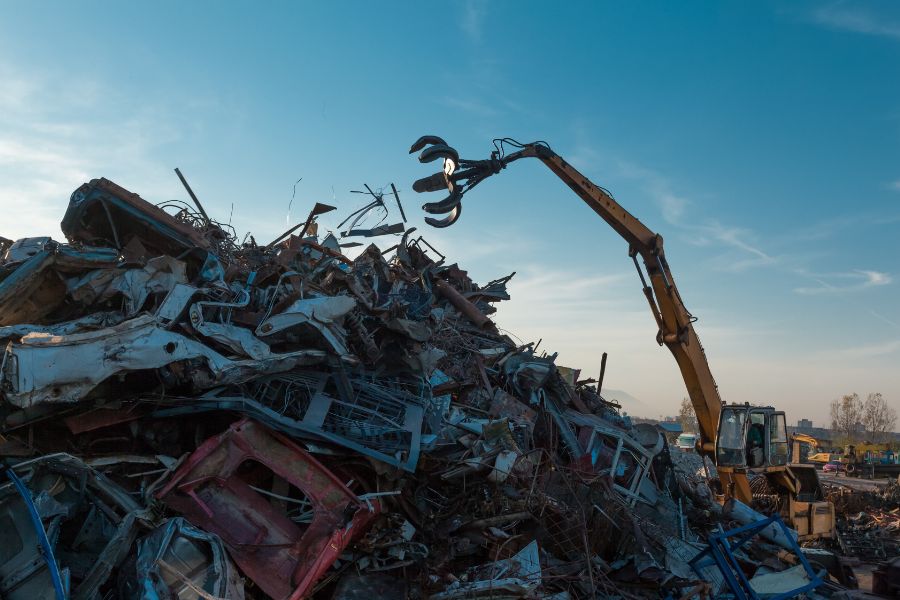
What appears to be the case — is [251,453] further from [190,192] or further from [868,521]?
[868,521]

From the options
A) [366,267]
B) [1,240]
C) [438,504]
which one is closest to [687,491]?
[438,504]

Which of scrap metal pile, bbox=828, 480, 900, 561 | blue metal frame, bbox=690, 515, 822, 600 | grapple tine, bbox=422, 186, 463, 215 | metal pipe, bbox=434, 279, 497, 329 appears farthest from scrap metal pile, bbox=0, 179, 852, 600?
scrap metal pile, bbox=828, 480, 900, 561

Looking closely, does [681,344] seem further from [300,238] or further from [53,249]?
[53,249]

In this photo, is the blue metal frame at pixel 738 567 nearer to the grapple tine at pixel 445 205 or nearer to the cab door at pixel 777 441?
the cab door at pixel 777 441

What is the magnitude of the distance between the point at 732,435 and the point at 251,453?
645 cm

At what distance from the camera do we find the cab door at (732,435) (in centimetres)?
854

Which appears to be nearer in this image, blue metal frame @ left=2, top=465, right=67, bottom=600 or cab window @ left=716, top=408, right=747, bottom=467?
blue metal frame @ left=2, top=465, right=67, bottom=600

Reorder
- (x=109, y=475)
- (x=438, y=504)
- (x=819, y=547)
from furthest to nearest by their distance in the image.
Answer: (x=819, y=547) → (x=438, y=504) → (x=109, y=475)

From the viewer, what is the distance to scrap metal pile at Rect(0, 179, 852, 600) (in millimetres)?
4637

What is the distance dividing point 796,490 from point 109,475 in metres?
8.90

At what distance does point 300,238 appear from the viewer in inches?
364

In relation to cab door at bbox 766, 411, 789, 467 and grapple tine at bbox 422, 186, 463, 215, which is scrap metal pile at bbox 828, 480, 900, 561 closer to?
cab door at bbox 766, 411, 789, 467

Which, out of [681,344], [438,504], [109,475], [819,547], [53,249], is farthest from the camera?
[819,547]

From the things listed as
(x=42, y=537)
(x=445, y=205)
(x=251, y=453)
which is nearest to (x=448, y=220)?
(x=445, y=205)
